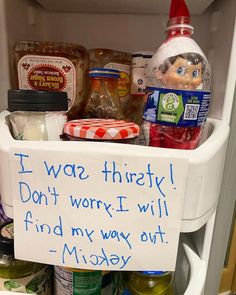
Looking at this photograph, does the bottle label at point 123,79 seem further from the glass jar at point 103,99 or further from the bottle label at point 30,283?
the bottle label at point 30,283

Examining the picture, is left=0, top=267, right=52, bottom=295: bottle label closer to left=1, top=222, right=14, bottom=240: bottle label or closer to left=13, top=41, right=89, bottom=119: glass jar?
left=1, top=222, right=14, bottom=240: bottle label

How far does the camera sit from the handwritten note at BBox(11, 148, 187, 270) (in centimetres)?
37

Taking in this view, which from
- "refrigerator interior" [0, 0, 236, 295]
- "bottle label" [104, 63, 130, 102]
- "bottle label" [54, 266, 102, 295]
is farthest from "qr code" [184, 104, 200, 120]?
"bottle label" [54, 266, 102, 295]

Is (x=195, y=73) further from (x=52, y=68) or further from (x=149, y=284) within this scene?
(x=149, y=284)

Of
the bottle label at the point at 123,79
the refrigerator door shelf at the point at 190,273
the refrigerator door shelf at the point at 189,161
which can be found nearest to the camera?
the refrigerator door shelf at the point at 189,161

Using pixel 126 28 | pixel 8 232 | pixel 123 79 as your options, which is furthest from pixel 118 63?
pixel 8 232

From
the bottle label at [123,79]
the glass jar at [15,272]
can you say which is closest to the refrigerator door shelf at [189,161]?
the glass jar at [15,272]

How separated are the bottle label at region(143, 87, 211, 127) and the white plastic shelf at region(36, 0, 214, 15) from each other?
269mm

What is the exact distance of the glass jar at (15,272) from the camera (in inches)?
19.2

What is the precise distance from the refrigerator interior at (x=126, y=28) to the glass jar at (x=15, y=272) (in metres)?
0.27

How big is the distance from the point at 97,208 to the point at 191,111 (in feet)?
0.62

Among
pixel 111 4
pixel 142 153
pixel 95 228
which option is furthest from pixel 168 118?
pixel 111 4

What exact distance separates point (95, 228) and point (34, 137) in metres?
0.16

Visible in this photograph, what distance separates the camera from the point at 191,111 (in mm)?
400
